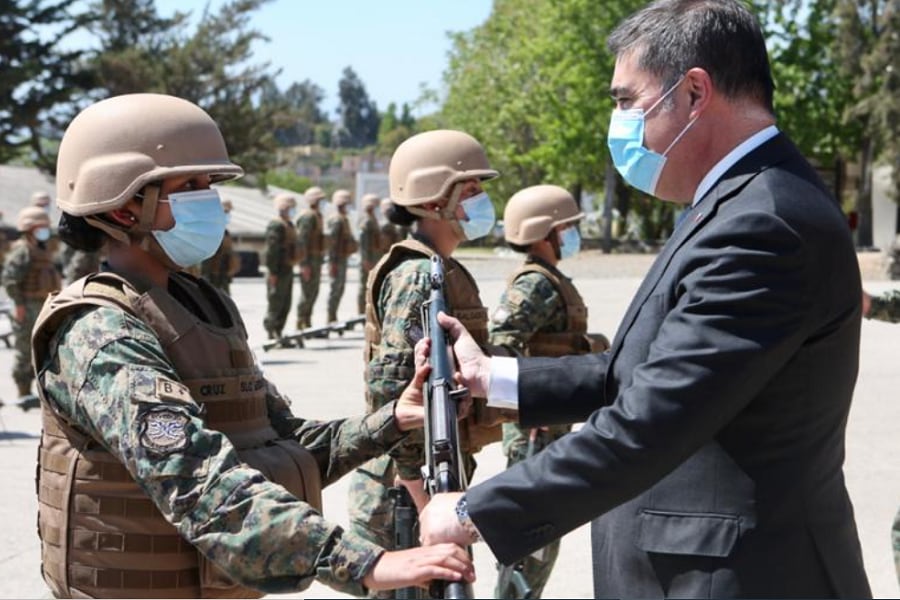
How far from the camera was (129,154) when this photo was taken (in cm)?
308

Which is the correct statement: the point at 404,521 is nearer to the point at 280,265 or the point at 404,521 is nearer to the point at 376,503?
the point at 376,503

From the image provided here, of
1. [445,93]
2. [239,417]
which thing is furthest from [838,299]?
[445,93]

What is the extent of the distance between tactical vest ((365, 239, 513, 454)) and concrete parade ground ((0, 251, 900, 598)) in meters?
1.24

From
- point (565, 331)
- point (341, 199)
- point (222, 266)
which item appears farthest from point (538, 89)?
point (565, 331)

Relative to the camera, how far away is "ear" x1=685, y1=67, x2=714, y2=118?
9.09ft

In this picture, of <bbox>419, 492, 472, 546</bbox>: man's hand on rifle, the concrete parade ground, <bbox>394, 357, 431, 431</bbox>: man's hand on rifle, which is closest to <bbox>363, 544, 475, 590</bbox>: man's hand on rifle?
<bbox>419, 492, 472, 546</bbox>: man's hand on rifle

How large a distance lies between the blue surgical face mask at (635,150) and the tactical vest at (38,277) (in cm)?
1102

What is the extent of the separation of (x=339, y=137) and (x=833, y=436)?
198m

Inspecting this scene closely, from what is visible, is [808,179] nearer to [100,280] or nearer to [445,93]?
[100,280]

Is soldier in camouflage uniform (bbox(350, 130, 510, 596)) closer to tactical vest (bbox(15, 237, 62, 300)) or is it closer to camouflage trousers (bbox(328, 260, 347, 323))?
tactical vest (bbox(15, 237, 62, 300))

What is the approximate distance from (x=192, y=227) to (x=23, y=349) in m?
10.6

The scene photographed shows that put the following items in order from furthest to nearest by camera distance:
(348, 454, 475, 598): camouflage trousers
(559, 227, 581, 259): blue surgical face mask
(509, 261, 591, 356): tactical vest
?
(559, 227, 581, 259): blue surgical face mask, (509, 261, 591, 356): tactical vest, (348, 454, 475, 598): camouflage trousers

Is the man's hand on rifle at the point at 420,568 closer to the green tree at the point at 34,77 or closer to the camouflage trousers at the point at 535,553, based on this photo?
the camouflage trousers at the point at 535,553

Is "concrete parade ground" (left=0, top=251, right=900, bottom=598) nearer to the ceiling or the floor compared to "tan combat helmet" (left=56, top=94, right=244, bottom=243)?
nearer to the floor
